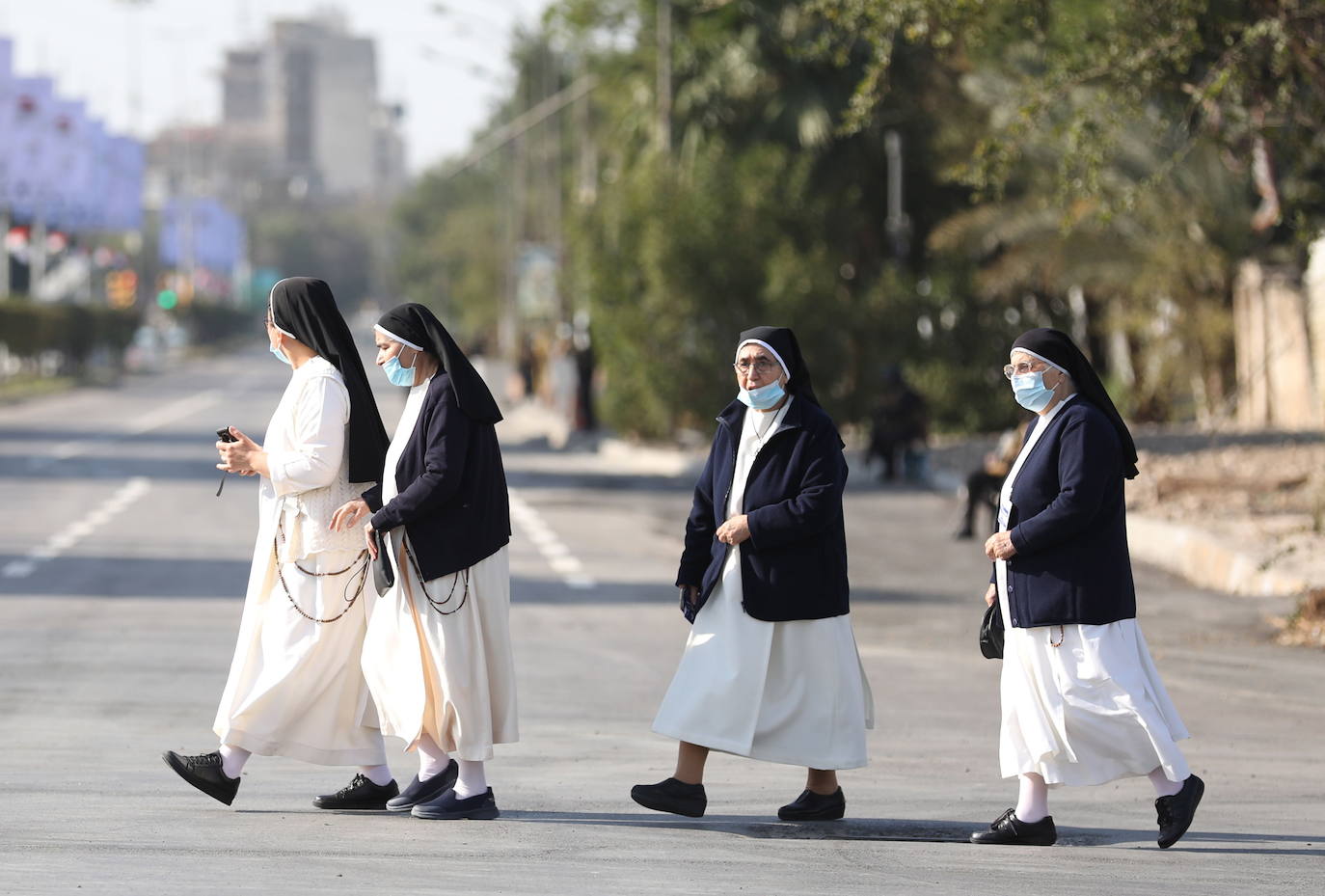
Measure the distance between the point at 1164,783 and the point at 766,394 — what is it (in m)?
1.81

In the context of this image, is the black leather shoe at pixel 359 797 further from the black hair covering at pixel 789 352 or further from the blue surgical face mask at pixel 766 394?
the black hair covering at pixel 789 352

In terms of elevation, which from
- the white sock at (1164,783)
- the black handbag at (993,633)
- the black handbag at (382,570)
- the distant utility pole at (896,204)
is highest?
the distant utility pole at (896,204)

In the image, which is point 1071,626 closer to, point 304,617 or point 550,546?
point 304,617

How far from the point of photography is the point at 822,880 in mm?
6680

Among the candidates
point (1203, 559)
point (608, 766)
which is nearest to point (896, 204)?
point (1203, 559)

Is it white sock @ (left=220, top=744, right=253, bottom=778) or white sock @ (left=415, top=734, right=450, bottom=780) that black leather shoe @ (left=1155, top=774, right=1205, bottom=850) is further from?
white sock @ (left=220, top=744, right=253, bottom=778)

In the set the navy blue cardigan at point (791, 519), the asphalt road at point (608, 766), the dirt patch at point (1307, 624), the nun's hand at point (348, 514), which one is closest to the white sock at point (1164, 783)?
the asphalt road at point (608, 766)

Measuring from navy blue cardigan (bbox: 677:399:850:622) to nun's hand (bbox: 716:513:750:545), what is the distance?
0.02m

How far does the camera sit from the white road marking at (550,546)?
55.4 ft

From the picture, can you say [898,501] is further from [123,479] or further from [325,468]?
[325,468]

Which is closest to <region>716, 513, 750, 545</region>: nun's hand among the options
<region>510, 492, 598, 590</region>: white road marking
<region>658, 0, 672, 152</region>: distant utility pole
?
<region>510, 492, 598, 590</region>: white road marking

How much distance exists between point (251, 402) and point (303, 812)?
5005 centimetres

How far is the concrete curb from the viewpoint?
15.5m

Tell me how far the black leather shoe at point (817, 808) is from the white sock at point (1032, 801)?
0.66 meters
